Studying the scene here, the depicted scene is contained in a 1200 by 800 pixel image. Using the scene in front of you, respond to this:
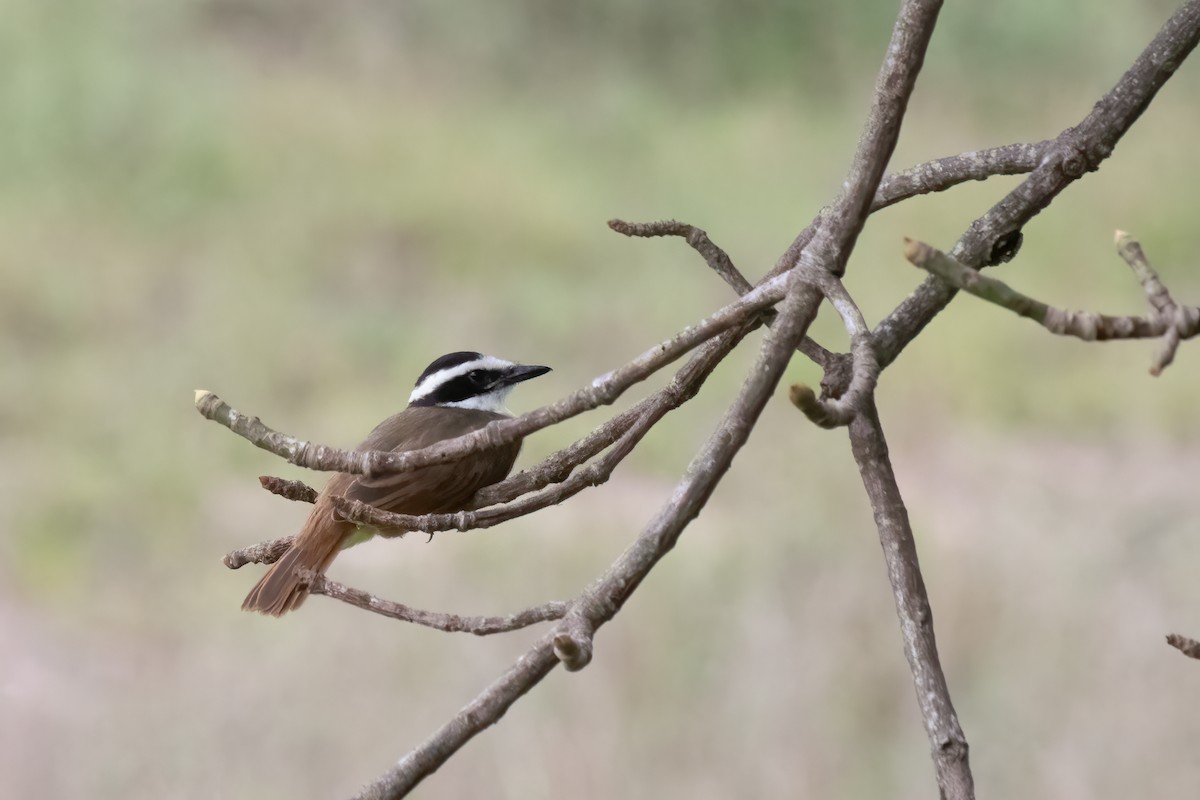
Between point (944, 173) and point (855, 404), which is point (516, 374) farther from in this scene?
point (855, 404)

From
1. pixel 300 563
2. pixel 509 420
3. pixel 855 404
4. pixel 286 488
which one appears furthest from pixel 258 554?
pixel 855 404

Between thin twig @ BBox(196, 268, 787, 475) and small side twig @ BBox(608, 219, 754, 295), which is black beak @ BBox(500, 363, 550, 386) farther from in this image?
thin twig @ BBox(196, 268, 787, 475)

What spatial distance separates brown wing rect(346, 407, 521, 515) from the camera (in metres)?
1.59

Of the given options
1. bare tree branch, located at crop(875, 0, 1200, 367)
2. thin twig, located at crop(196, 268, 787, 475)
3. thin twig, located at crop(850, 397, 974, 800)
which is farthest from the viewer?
bare tree branch, located at crop(875, 0, 1200, 367)

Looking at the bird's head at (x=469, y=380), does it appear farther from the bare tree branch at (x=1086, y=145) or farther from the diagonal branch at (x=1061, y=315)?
the diagonal branch at (x=1061, y=315)

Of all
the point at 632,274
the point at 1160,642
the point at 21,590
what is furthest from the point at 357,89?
the point at 1160,642

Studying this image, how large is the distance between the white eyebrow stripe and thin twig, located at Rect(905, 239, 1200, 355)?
1.31 meters

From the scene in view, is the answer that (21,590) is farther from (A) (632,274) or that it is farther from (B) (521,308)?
(A) (632,274)

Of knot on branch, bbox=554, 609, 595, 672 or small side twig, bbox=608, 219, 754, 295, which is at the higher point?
small side twig, bbox=608, 219, 754, 295

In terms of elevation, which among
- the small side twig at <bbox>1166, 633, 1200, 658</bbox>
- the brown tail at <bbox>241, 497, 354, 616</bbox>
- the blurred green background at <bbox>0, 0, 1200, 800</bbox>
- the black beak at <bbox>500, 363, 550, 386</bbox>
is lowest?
the small side twig at <bbox>1166, 633, 1200, 658</bbox>

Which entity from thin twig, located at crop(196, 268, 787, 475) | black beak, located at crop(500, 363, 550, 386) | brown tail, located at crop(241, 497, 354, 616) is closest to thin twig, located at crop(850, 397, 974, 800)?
thin twig, located at crop(196, 268, 787, 475)

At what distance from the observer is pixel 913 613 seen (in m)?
1.14

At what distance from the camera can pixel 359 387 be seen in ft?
21.0

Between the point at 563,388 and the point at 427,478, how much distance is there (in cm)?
488
